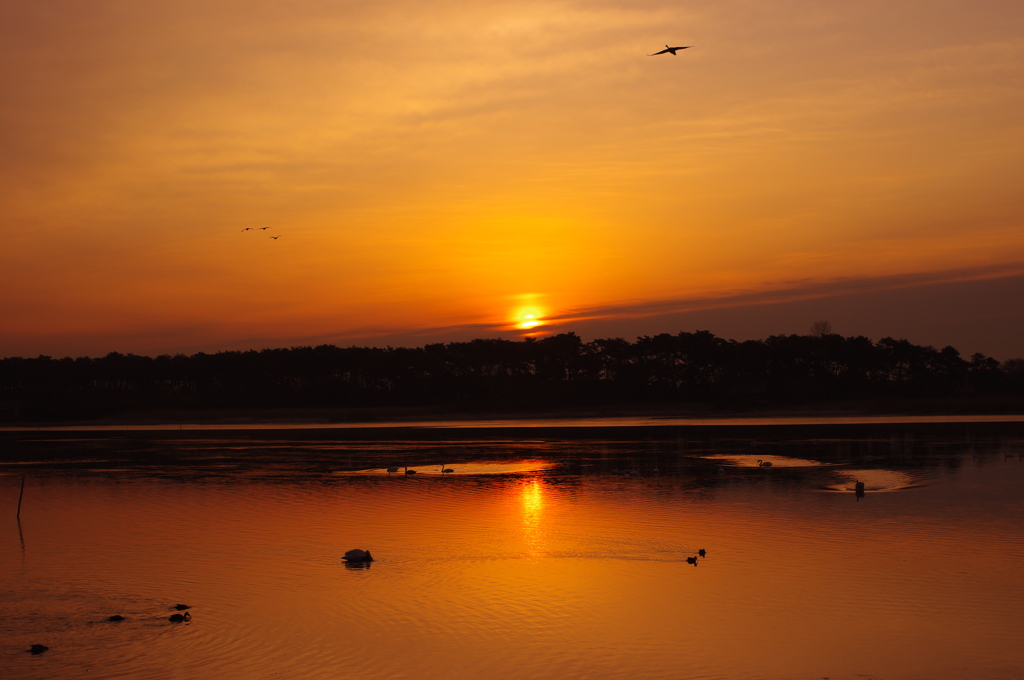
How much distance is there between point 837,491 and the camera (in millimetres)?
28984

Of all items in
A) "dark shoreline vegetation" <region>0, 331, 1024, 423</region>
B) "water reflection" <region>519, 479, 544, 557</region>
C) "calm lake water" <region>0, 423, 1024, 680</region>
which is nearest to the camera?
"calm lake water" <region>0, 423, 1024, 680</region>

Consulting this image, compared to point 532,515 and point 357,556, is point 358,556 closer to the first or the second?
point 357,556

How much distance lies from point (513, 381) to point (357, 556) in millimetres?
101107

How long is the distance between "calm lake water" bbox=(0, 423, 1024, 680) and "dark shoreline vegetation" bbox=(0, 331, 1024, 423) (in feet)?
233

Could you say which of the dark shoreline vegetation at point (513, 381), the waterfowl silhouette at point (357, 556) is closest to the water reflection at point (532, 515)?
the waterfowl silhouette at point (357, 556)

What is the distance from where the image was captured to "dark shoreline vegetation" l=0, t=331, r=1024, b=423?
105375 mm

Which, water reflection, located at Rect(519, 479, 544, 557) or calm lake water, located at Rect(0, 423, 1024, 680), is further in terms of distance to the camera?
water reflection, located at Rect(519, 479, 544, 557)

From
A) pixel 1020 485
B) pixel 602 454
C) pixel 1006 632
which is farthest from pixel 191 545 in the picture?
→ pixel 602 454

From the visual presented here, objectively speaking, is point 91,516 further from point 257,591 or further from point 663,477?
point 663,477

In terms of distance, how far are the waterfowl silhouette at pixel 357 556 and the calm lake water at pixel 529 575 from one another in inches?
13.1

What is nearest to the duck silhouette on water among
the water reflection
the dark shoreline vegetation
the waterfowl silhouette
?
the waterfowl silhouette

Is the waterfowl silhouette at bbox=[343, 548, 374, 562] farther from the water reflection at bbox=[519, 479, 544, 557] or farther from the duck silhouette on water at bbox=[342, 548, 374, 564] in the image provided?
the water reflection at bbox=[519, 479, 544, 557]

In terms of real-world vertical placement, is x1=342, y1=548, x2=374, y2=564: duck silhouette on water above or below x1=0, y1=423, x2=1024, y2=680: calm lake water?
above

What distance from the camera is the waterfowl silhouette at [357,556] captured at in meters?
18.8
